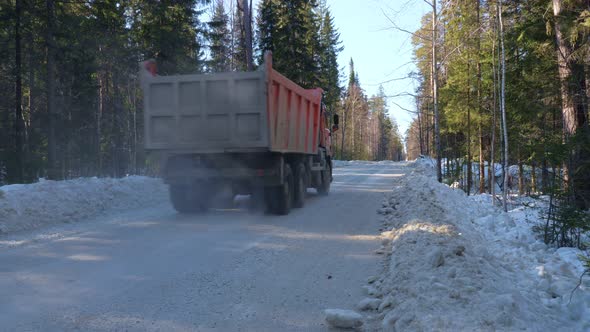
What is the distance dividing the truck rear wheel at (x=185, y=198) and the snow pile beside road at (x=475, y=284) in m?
4.93

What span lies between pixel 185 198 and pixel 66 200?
282 cm

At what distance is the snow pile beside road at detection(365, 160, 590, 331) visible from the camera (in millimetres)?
3350

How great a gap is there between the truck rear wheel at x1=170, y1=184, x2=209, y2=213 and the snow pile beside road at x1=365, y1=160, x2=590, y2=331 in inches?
194

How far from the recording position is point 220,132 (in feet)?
29.7

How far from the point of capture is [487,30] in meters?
12.1

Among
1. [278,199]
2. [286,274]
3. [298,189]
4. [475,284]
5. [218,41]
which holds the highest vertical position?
[218,41]

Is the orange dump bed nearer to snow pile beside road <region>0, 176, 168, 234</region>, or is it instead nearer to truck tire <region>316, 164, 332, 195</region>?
truck tire <region>316, 164, 332, 195</region>

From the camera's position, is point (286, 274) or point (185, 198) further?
point (185, 198)

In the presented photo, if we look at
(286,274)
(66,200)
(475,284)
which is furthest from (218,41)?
(475,284)

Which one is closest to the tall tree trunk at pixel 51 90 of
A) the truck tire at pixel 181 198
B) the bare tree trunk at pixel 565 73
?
the truck tire at pixel 181 198

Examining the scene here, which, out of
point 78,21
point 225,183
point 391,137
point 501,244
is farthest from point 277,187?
point 391,137

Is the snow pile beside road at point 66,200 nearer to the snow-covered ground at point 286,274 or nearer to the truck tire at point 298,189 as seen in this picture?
the snow-covered ground at point 286,274

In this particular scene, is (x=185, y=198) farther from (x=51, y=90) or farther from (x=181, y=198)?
(x=51, y=90)

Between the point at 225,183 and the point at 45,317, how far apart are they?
5.99m
